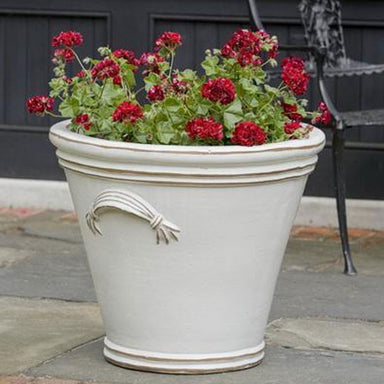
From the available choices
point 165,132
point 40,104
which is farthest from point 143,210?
point 40,104

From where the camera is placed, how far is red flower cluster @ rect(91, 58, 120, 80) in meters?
4.45

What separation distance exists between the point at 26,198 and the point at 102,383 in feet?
10.9

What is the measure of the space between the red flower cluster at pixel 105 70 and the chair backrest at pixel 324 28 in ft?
8.23

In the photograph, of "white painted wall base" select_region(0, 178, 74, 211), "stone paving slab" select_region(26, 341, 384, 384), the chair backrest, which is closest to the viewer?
"stone paving slab" select_region(26, 341, 384, 384)

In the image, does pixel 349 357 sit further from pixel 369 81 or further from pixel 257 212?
pixel 369 81

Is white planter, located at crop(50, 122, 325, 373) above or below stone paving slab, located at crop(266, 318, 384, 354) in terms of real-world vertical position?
above

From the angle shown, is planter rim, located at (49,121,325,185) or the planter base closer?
planter rim, located at (49,121,325,185)

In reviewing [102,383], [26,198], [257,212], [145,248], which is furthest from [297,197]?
[26,198]

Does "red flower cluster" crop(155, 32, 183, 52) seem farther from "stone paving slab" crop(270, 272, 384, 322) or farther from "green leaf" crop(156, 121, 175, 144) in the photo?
"stone paving slab" crop(270, 272, 384, 322)

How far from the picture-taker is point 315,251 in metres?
6.59

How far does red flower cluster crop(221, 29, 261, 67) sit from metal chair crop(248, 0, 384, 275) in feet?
4.98

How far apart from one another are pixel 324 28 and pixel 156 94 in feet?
8.75

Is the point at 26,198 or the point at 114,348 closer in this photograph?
the point at 114,348

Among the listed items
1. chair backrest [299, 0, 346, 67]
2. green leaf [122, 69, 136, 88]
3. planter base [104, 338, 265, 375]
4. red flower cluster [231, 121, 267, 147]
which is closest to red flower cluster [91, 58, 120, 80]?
green leaf [122, 69, 136, 88]
